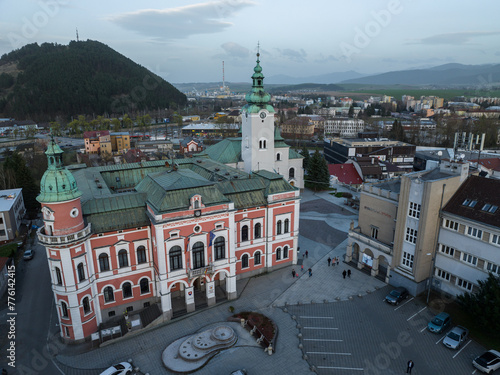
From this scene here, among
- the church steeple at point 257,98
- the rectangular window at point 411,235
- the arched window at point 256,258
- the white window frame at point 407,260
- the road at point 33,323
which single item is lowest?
the road at point 33,323

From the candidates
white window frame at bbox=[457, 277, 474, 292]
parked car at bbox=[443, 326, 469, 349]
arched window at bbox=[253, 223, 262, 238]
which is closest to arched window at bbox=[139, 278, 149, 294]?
arched window at bbox=[253, 223, 262, 238]

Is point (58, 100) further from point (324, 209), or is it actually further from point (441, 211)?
point (441, 211)

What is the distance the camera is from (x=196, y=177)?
1254 inches

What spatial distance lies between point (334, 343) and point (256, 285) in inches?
407

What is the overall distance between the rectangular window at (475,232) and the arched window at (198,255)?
23.1 meters

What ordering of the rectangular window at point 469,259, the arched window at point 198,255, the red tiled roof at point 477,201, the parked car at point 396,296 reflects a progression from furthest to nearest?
the parked car at point 396,296
the arched window at point 198,255
the rectangular window at point 469,259
the red tiled roof at point 477,201

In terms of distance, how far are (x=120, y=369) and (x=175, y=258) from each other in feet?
29.4

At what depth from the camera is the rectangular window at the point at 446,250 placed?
30.1m

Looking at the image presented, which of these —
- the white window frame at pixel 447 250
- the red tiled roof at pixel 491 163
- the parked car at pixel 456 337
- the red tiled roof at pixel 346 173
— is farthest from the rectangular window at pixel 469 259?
the red tiled roof at pixel 491 163

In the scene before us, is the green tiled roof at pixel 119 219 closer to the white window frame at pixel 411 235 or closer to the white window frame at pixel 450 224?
the white window frame at pixel 411 235

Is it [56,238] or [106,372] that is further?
[56,238]

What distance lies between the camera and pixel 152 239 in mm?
29469

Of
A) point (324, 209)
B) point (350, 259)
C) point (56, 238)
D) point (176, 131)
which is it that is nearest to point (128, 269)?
point (56, 238)

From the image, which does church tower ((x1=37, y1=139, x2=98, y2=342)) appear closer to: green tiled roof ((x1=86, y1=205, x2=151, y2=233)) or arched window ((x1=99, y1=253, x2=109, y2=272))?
arched window ((x1=99, y1=253, x2=109, y2=272))
